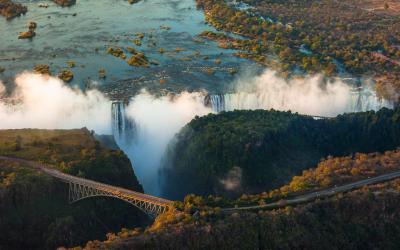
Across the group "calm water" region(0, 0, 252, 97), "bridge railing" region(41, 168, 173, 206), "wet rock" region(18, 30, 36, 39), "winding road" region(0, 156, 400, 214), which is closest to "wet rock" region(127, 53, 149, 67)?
"calm water" region(0, 0, 252, 97)

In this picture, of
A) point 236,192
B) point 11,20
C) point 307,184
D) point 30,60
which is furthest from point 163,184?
point 11,20

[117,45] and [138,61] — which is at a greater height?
[117,45]

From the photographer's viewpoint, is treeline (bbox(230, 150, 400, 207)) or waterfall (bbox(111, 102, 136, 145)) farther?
waterfall (bbox(111, 102, 136, 145))

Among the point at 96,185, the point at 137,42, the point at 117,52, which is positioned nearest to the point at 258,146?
the point at 96,185

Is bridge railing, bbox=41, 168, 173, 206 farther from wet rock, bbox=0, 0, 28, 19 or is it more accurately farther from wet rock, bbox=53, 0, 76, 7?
wet rock, bbox=53, 0, 76, 7

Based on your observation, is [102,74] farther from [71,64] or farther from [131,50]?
[131,50]

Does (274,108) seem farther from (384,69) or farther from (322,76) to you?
(384,69)
